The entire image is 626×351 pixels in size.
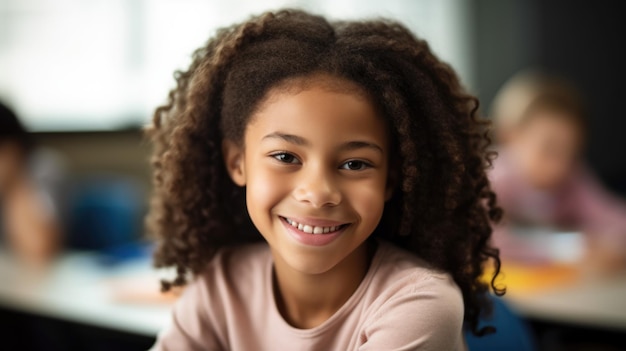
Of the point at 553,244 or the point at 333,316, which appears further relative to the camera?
the point at 553,244

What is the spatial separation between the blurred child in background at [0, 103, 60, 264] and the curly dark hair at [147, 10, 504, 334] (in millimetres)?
1312

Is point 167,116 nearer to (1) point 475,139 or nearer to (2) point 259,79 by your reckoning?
(2) point 259,79

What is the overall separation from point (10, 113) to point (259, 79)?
5.30 feet

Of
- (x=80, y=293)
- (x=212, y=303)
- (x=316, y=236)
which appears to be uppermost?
(x=316, y=236)

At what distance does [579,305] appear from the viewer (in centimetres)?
169

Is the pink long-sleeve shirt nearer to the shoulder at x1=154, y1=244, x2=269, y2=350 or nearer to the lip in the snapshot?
the shoulder at x1=154, y1=244, x2=269, y2=350

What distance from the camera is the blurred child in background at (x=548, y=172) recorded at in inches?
93.7

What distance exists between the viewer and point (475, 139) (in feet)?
3.40

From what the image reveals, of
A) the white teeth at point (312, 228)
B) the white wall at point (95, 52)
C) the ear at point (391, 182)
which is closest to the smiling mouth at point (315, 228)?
the white teeth at point (312, 228)

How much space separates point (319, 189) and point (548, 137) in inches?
67.5

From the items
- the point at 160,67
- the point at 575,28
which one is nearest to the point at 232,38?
the point at 160,67

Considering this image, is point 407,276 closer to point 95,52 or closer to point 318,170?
point 318,170

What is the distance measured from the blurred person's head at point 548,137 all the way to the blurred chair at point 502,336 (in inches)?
48.9

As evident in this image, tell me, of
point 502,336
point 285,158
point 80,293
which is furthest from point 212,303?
point 80,293
